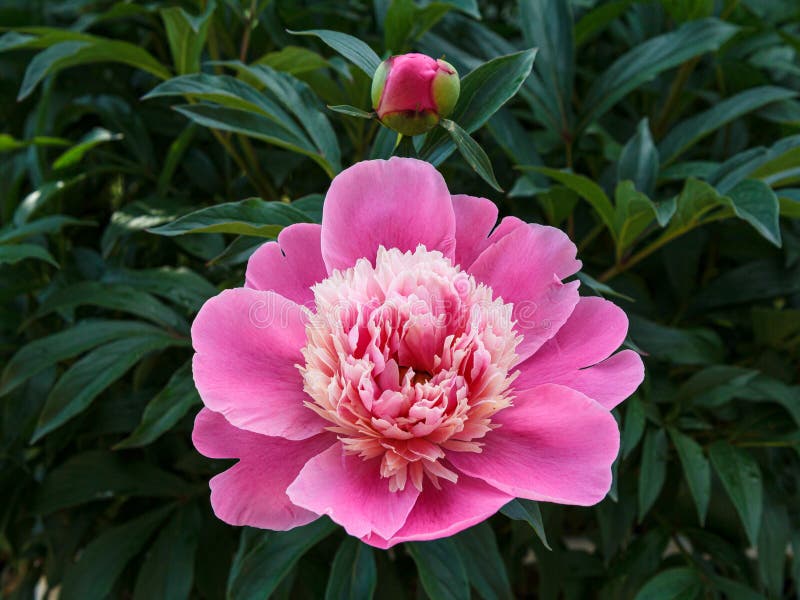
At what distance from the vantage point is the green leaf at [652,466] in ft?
1.90

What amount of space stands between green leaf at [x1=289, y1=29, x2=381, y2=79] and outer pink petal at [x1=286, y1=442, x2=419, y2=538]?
0.21m

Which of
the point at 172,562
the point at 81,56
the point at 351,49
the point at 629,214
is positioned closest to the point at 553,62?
the point at 629,214

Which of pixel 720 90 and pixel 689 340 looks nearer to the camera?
pixel 689 340

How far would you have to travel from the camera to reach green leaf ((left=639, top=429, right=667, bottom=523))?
1.90 ft

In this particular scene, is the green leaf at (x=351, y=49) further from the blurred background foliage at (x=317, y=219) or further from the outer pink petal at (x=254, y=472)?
the outer pink petal at (x=254, y=472)

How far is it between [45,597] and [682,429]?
2.04 ft

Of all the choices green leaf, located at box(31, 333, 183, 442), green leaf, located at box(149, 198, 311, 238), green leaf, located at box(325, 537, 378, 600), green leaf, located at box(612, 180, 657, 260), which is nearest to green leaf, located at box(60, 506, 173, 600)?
green leaf, located at box(31, 333, 183, 442)

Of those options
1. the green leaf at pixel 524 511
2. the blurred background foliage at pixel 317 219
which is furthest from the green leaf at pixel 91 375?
the green leaf at pixel 524 511

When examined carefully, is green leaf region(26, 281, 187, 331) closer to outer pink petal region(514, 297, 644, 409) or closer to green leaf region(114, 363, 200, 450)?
green leaf region(114, 363, 200, 450)

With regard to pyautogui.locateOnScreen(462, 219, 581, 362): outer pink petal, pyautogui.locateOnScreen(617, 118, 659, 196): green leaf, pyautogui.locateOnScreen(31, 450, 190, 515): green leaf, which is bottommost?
pyautogui.locateOnScreen(31, 450, 190, 515): green leaf

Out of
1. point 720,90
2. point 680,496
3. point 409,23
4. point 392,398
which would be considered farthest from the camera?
point 720,90

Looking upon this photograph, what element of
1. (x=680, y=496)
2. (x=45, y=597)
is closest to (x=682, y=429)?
(x=680, y=496)

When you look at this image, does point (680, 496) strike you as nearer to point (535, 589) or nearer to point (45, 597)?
point (535, 589)

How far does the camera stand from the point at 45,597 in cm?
74
